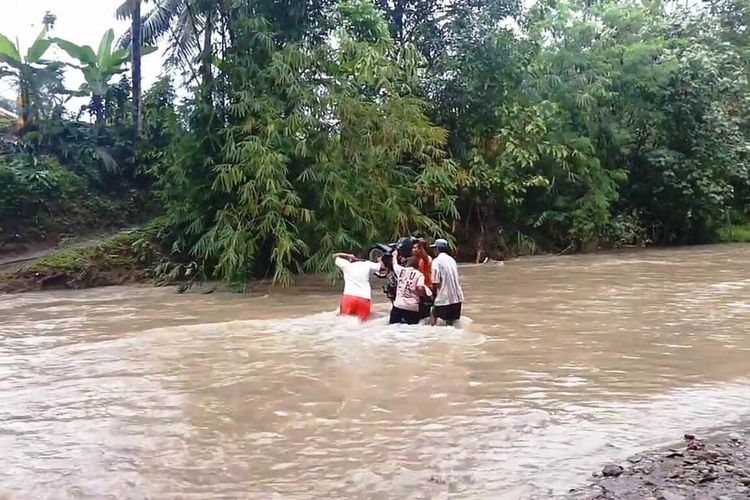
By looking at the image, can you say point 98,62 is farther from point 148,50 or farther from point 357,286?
point 357,286

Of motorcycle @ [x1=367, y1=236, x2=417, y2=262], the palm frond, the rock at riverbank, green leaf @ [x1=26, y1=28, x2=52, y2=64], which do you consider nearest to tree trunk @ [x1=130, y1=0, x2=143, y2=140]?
the palm frond

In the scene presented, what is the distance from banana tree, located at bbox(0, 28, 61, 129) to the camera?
2002 centimetres

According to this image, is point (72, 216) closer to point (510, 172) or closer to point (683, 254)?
point (510, 172)

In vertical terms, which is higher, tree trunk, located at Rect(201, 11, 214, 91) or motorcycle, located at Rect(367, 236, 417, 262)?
tree trunk, located at Rect(201, 11, 214, 91)

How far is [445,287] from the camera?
9742 mm

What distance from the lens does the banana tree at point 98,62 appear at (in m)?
21.3

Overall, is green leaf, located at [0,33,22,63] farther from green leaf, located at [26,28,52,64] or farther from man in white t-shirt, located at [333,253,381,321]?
man in white t-shirt, located at [333,253,381,321]

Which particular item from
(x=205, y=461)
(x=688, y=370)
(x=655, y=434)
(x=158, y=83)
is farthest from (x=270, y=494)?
(x=158, y=83)

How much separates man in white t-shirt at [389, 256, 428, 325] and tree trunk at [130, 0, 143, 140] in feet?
44.5

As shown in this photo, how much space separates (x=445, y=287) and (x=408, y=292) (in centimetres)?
45

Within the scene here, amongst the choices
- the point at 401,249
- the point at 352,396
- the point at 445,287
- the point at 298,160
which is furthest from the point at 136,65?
the point at 352,396

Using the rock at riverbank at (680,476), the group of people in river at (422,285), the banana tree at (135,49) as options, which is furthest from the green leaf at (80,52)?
the rock at riverbank at (680,476)

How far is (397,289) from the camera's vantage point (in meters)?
9.98

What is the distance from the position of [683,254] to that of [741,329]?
463 inches
